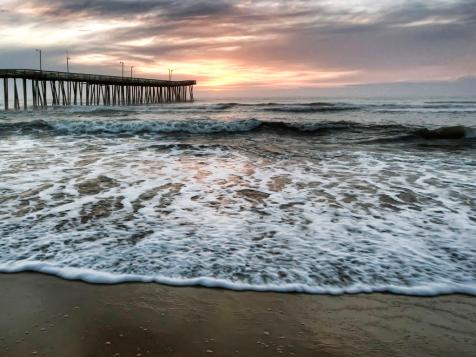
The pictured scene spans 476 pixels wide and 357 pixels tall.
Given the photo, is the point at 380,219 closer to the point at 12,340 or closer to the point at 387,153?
the point at 12,340

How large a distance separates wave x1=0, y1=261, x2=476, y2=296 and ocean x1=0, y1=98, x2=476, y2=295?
0.01 meters

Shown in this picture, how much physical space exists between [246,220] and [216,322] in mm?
2320

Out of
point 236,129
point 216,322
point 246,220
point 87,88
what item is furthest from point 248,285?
point 87,88

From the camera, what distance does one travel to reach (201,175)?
7926mm

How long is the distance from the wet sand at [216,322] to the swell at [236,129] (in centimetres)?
1302

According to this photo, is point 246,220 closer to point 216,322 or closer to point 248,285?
point 248,285

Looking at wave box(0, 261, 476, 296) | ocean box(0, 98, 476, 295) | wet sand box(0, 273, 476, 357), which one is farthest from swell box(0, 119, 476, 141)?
wet sand box(0, 273, 476, 357)

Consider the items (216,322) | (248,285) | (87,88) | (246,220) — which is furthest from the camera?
(87,88)

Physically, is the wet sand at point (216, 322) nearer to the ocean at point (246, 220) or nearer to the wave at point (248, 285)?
the wave at point (248, 285)

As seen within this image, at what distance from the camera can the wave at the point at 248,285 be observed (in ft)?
10.8

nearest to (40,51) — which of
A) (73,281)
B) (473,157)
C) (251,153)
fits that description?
(251,153)

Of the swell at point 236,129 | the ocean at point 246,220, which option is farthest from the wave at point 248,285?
the swell at point 236,129

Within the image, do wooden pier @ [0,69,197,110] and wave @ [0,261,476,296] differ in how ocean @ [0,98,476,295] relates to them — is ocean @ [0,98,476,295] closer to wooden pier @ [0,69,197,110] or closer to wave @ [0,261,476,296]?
wave @ [0,261,476,296]

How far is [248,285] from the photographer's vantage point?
335 cm
